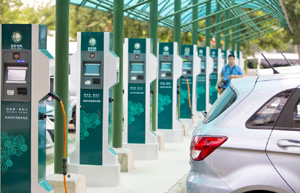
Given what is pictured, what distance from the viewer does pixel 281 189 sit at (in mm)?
5035

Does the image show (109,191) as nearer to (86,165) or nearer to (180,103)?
(86,165)

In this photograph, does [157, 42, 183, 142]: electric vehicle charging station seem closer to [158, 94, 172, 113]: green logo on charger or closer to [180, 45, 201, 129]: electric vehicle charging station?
[158, 94, 172, 113]: green logo on charger

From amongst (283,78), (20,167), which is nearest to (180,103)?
(20,167)

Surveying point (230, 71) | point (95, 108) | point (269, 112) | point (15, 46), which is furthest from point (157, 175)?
point (230, 71)

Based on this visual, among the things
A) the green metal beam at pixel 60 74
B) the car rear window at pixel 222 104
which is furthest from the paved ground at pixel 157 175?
the car rear window at pixel 222 104

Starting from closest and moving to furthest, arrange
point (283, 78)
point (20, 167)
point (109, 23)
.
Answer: point (283, 78) < point (20, 167) < point (109, 23)

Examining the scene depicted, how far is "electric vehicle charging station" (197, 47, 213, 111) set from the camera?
777 inches

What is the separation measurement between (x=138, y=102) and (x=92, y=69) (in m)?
2.66

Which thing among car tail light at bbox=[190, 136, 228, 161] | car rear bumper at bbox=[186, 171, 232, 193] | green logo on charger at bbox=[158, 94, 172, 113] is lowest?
car rear bumper at bbox=[186, 171, 232, 193]

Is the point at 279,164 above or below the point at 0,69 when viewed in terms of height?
below

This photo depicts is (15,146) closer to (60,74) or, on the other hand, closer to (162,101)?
(60,74)

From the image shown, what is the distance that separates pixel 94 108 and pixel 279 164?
15.1ft

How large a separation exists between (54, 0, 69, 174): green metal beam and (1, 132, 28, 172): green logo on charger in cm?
118

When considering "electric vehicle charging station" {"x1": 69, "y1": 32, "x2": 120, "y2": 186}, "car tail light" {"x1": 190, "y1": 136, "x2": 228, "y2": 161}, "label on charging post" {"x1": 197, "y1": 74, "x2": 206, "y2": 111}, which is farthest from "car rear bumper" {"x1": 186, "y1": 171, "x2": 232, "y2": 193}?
"label on charging post" {"x1": 197, "y1": 74, "x2": 206, "y2": 111}
